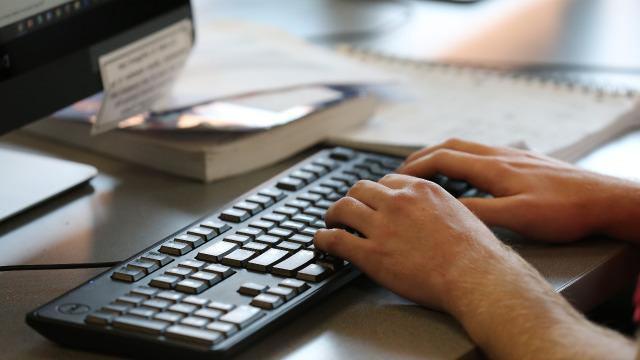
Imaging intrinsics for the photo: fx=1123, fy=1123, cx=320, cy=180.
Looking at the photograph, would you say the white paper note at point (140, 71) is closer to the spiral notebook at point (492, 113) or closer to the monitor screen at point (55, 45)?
the monitor screen at point (55, 45)

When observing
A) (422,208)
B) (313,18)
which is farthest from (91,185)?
(313,18)

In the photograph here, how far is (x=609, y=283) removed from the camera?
907 mm

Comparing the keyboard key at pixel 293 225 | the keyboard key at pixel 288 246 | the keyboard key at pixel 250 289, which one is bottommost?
the keyboard key at pixel 250 289

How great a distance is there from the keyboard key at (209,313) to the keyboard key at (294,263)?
76mm

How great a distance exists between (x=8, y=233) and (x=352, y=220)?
12.0 inches

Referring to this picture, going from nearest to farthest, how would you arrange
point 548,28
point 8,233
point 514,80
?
1. point 8,233
2. point 514,80
3. point 548,28

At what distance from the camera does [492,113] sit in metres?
1.22

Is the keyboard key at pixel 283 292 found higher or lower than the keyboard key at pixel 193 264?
lower

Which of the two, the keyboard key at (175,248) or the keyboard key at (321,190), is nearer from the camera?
the keyboard key at (175,248)

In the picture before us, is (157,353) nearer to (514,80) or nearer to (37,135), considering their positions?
(37,135)

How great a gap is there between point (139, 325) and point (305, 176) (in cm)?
30

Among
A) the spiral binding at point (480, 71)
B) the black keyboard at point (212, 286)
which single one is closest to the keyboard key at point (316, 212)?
the black keyboard at point (212, 286)

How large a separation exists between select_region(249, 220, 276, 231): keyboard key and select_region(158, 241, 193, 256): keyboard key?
2.4 inches

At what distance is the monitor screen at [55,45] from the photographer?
3.12 ft
